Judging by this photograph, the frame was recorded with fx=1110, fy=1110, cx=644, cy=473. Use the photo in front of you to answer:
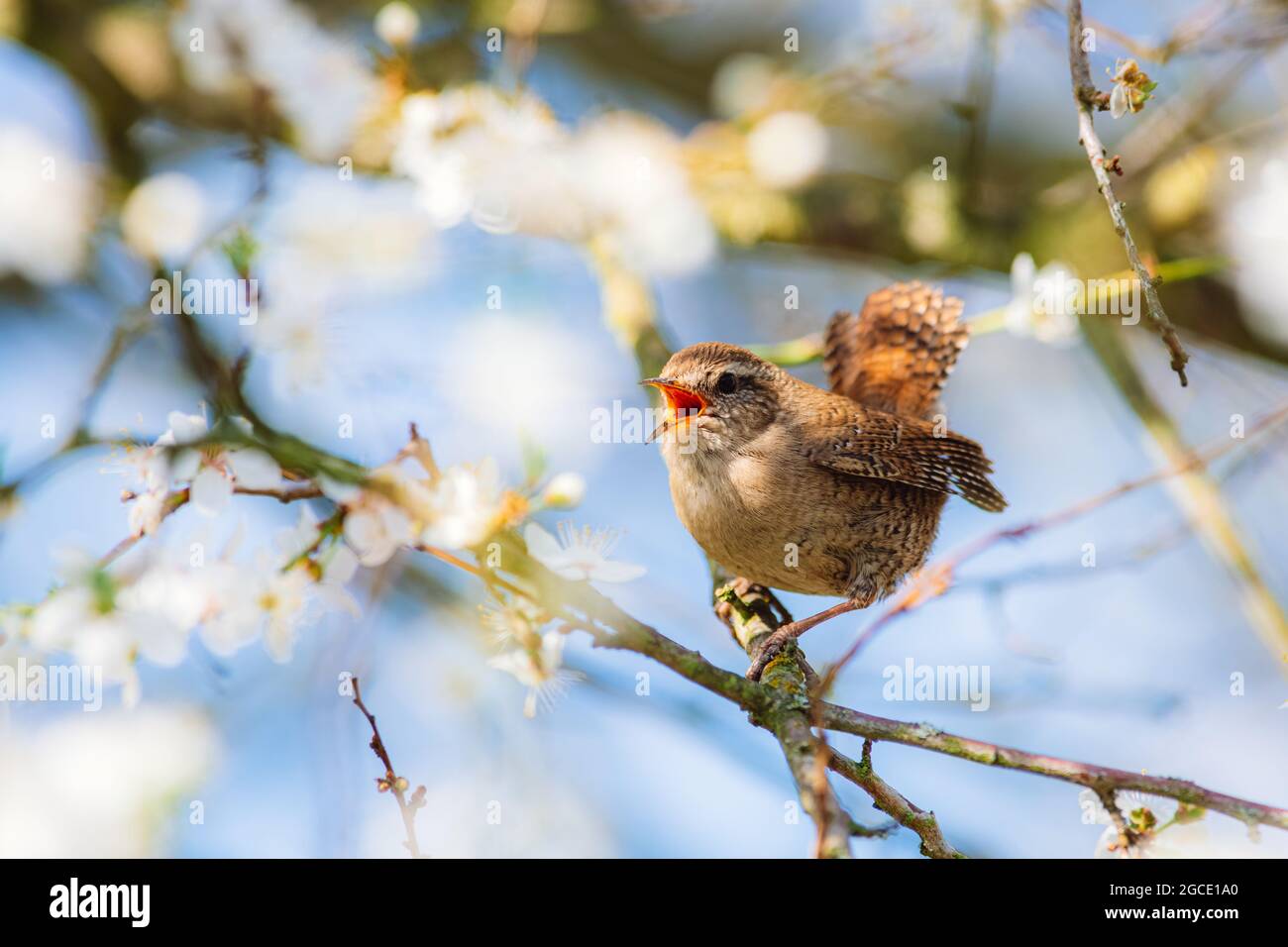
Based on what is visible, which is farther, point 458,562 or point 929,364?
point 929,364

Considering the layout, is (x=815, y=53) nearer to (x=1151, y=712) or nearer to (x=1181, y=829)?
(x=1151, y=712)

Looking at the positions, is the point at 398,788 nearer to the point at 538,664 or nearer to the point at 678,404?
the point at 538,664

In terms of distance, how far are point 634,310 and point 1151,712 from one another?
2.08 meters

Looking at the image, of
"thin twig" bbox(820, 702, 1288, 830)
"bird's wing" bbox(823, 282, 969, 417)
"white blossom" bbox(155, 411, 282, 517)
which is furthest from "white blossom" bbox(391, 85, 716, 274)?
"thin twig" bbox(820, 702, 1288, 830)

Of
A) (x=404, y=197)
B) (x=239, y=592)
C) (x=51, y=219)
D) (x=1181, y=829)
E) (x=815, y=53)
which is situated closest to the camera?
(x=239, y=592)

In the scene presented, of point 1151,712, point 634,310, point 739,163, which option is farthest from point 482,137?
point 1151,712

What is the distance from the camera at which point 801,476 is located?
10.8 feet

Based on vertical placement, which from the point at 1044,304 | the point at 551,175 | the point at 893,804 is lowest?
the point at 893,804

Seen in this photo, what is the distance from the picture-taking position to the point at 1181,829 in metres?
2.00

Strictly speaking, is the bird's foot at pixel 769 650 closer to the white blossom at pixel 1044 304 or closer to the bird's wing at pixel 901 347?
the white blossom at pixel 1044 304

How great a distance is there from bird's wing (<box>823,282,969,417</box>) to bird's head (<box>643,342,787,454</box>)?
741mm

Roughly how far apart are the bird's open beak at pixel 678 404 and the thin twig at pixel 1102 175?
1.45m

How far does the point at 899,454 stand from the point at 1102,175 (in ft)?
5.27

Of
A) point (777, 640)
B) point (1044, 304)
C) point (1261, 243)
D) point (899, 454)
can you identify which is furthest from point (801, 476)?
point (1261, 243)
